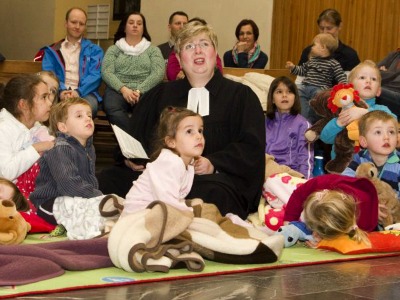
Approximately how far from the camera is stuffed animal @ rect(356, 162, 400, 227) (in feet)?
18.3

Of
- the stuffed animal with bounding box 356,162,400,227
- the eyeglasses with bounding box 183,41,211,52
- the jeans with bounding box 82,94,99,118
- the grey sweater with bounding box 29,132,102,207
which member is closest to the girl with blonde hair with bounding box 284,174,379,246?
the stuffed animal with bounding box 356,162,400,227

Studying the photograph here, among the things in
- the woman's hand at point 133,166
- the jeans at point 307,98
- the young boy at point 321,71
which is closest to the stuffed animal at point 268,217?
the woman's hand at point 133,166

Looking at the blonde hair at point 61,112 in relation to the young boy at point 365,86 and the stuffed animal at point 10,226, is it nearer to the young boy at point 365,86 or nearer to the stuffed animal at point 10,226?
the stuffed animal at point 10,226

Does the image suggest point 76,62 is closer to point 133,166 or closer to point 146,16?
point 133,166

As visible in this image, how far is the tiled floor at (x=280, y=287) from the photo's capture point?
3660 mm

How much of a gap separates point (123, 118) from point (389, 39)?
351 cm

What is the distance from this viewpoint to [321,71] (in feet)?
28.2

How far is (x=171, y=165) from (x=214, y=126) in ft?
3.51

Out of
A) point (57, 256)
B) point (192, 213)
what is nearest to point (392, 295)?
point (192, 213)

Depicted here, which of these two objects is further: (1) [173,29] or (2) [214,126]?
(1) [173,29]

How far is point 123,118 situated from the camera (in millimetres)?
8336

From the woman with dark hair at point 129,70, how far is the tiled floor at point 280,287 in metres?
4.15

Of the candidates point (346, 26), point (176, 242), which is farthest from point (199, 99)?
point (346, 26)

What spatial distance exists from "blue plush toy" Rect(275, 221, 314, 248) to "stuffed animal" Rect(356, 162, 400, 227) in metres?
0.58
